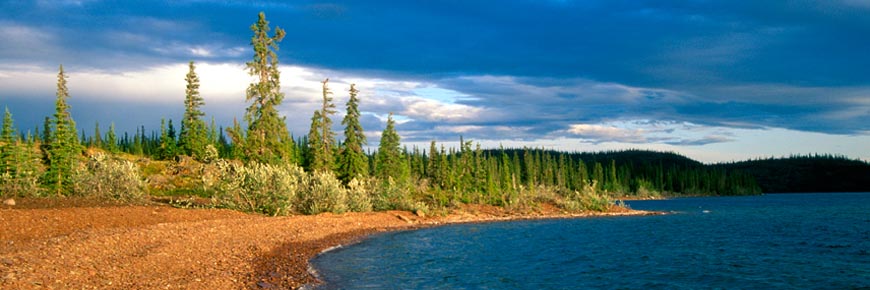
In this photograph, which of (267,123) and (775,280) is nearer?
(775,280)

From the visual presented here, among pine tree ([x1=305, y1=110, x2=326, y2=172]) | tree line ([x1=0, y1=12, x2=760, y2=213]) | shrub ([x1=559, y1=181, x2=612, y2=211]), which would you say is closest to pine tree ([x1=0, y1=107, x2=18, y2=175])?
tree line ([x1=0, y1=12, x2=760, y2=213])

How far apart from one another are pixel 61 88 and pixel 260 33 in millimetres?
36795

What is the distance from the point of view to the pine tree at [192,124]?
8531 centimetres

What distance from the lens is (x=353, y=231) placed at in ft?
130

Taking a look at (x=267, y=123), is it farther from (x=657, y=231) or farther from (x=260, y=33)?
(x=657, y=231)

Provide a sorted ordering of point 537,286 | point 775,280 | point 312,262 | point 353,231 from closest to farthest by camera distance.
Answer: point 537,286
point 775,280
point 312,262
point 353,231

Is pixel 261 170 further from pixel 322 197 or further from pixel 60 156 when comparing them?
pixel 60 156

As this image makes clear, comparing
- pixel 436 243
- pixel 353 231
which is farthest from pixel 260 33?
pixel 436 243

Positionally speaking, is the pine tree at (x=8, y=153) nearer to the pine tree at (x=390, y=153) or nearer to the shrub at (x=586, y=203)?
the pine tree at (x=390, y=153)

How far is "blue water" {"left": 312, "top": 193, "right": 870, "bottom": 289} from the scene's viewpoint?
72.3ft

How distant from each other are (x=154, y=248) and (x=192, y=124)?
73888 millimetres

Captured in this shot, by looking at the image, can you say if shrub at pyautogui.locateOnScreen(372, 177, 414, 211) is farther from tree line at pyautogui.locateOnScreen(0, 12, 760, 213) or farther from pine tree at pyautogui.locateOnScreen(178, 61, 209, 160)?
pine tree at pyautogui.locateOnScreen(178, 61, 209, 160)

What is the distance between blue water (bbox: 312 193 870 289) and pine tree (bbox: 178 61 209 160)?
182 feet

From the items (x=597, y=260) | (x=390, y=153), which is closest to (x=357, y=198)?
(x=597, y=260)
